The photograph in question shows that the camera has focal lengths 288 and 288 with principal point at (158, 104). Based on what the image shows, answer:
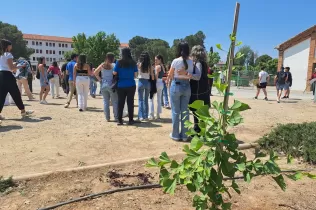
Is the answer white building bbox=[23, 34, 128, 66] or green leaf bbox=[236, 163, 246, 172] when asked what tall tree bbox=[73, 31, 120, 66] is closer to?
white building bbox=[23, 34, 128, 66]

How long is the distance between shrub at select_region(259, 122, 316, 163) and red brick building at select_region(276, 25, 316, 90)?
23642 mm

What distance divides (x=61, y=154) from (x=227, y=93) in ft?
11.2

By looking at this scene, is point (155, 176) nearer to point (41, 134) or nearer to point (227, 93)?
point (227, 93)

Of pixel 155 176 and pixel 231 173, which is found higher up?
pixel 231 173

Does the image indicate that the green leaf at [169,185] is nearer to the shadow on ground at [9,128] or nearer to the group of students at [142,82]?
the group of students at [142,82]

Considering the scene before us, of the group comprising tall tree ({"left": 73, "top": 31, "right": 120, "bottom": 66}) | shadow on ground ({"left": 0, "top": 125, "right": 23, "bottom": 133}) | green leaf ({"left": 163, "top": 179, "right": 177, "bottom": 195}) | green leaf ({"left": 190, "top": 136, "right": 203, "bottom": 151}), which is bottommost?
shadow on ground ({"left": 0, "top": 125, "right": 23, "bottom": 133})

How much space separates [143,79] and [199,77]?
2229 millimetres

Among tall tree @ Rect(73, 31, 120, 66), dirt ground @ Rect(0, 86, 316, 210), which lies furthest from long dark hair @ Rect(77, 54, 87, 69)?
tall tree @ Rect(73, 31, 120, 66)

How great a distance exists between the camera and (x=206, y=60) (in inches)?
224

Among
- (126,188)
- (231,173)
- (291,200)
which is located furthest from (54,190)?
(291,200)

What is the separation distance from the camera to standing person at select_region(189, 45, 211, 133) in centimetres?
552

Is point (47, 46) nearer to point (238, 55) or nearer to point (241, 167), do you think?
point (238, 55)

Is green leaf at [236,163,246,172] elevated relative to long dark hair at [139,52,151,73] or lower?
lower

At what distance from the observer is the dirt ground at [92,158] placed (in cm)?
309
